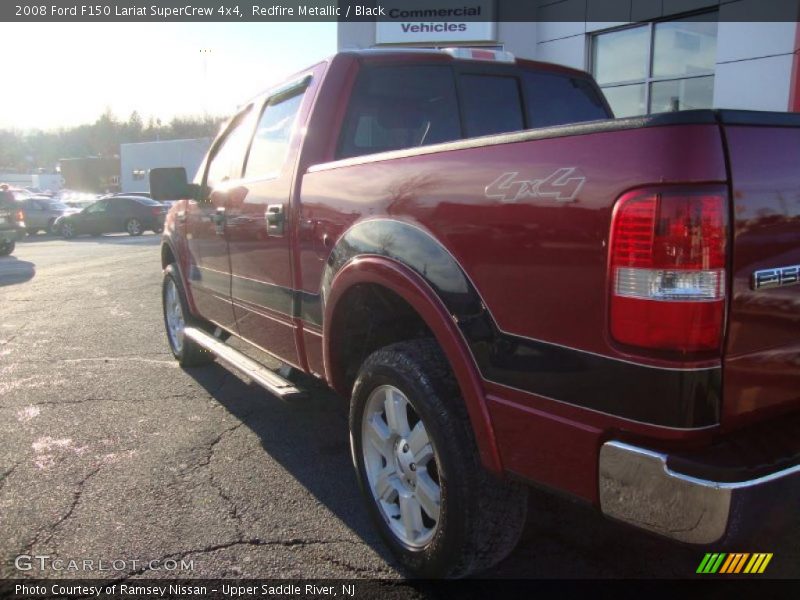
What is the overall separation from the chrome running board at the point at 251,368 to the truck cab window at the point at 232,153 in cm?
108

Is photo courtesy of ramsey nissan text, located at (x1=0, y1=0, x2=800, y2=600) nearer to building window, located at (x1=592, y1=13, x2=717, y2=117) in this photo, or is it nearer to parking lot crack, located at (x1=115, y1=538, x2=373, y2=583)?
parking lot crack, located at (x1=115, y1=538, x2=373, y2=583)

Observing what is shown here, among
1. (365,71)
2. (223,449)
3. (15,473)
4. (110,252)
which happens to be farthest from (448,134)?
(110,252)

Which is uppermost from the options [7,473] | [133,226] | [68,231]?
[133,226]

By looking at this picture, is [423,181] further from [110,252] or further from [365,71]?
[110,252]

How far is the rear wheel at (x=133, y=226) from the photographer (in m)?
24.2

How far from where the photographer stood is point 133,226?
24.2 meters

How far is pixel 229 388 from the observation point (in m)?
5.09

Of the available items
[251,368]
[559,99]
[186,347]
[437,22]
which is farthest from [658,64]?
[251,368]

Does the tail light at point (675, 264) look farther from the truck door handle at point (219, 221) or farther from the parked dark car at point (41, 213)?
the parked dark car at point (41, 213)

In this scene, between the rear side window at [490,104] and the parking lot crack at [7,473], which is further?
the rear side window at [490,104]

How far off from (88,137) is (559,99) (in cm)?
10324

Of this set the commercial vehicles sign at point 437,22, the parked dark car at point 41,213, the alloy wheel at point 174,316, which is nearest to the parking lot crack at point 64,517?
the alloy wheel at point 174,316

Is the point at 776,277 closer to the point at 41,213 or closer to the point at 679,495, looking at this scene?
the point at 679,495

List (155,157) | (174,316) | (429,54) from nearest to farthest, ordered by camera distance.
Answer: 1. (429,54)
2. (174,316)
3. (155,157)
